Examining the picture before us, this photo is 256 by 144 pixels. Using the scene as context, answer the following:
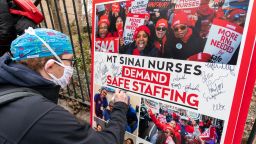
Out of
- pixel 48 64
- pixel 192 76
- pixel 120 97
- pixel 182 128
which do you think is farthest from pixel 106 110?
pixel 192 76

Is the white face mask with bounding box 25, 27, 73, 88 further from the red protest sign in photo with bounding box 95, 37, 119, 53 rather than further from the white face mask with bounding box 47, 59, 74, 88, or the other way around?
the red protest sign in photo with bounding box 95, 37, 119, 53

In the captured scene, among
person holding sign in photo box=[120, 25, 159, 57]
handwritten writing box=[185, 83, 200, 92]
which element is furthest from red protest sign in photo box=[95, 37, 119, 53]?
handwritten writing box=[185, 83, 200, 92]

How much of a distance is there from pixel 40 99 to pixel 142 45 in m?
0.62

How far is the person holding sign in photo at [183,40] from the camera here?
131 centimetres

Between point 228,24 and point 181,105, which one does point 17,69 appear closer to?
point 181,105

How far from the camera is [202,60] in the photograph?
1293 millimetres

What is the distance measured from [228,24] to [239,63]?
176 millimetres

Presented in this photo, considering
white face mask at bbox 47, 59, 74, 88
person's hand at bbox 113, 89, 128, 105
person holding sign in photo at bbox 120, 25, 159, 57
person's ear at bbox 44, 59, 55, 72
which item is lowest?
person's hand at bbox 113, 89, 128, 105

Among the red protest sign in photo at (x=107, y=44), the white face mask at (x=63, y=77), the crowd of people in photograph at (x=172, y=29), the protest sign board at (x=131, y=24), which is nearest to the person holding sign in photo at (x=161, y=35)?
the crowd of people in photograph at (x=172, y=29)

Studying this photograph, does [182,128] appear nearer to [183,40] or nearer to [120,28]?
[183,40]

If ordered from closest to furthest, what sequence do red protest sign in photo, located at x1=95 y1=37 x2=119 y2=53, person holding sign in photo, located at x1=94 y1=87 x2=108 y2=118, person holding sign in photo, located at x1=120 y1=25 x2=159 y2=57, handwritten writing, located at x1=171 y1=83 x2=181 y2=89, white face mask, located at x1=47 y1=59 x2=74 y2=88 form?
handwritten writing, located at x1=171 y1=83 x2=181 y2=89 → person holding sign in photo, located at x1=120 y1=25 x2=159 y2=57 → white face mask, located at x1=47 y1=59 x2=74 y2=88 → red protest sign in photo, located at x1=95 y1=37 x2=119 y2=53 → person holding sign in photo, located at x1=94 y1=87 x2=108 y2=118

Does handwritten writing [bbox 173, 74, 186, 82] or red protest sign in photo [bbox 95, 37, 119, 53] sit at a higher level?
red protest sign in photo [bbox 95, 37, 119, 53]

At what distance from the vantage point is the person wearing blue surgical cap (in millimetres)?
1302

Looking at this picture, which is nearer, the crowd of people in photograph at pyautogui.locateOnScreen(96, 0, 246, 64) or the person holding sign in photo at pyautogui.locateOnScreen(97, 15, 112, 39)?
the crowd of people in photograph at pyautogui.locateOnScreen(96, 0, 246, 64)
